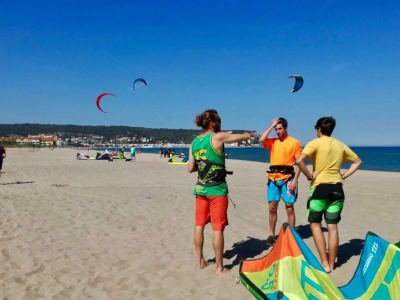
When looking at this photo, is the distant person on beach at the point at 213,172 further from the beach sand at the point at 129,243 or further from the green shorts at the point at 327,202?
the green shorts at the point at 327,202

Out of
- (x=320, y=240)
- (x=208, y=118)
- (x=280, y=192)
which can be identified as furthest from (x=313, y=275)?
(x=280, y=192)

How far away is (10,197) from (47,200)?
1.17 metres

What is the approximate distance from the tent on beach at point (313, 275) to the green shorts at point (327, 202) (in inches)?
31.4

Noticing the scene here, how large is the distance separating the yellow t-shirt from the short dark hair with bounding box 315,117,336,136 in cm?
8

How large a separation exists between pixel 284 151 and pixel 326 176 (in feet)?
3.54

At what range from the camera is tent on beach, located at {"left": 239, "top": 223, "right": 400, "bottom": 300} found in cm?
284

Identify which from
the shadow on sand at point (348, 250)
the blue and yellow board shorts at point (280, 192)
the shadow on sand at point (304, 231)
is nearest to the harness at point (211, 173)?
the blue and yellow board shorts at point (280, 192)

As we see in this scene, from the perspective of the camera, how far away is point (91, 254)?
4.95m

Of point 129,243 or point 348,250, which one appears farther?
point 129,243

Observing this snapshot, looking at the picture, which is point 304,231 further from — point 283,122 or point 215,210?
point 215,210

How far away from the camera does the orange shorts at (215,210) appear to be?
4098mm

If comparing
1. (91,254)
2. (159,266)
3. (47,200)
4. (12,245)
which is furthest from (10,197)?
(159,266)

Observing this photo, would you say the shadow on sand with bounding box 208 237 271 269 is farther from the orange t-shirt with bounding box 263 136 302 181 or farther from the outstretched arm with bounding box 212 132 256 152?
the outstretched arm with bounding box 212 132 256 152

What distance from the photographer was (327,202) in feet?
13.7
